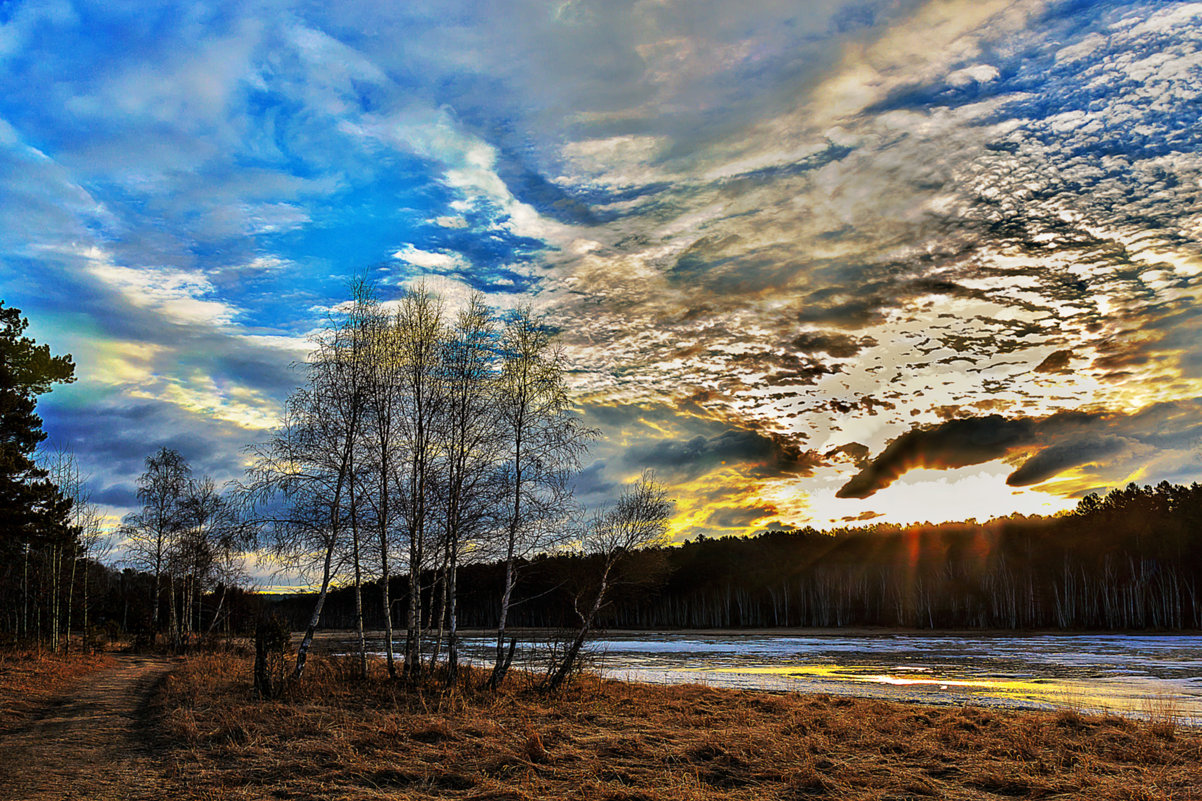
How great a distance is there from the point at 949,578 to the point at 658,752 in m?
112

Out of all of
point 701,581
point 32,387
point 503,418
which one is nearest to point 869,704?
point 503,418

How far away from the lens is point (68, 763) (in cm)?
1146

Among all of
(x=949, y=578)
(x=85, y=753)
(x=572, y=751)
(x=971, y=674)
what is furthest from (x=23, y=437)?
(x=949, y=578)

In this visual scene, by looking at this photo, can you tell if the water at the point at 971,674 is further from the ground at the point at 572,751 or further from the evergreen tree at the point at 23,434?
the evergreen tree at the point at 23,434

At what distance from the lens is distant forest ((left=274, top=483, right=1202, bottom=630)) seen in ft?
286

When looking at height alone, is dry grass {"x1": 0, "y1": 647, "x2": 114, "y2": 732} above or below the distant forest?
above

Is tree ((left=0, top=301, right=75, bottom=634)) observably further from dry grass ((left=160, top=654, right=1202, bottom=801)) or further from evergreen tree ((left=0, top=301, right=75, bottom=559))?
dry grass ((left=160, top=654, right=1202, bottom=801))

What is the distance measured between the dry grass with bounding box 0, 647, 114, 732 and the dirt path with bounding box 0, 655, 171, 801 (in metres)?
0.55

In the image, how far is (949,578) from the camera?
108 meters

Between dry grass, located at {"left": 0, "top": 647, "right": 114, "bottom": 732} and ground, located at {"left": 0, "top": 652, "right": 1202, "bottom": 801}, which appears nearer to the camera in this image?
ground, located at {"left": 0, "top": 652, "right": 1202, "bottom": 801}

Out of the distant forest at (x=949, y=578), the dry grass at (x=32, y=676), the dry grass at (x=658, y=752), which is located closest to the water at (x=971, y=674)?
the dry grass at (x=658, y=752)

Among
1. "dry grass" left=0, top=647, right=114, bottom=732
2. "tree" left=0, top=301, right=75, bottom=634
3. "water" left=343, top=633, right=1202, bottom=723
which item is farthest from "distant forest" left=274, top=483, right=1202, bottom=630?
"tree" left=0, top=301, right=75, bottom=634

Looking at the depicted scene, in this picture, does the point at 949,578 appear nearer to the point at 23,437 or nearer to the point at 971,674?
the point at 971,674

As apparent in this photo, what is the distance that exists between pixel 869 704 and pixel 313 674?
16600mm
